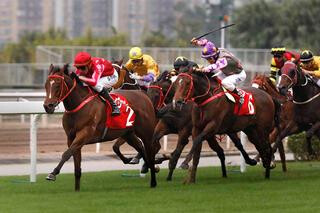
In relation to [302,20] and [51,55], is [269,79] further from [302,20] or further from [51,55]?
[302,20]

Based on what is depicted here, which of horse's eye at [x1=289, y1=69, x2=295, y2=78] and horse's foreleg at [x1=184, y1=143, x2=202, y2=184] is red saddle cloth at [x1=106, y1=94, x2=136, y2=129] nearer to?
horse's foreleg at [x1=184, y1=143, x2=202, y2=184]

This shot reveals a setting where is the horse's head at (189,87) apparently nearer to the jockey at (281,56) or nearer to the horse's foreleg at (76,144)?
the horse's foreleg at (76,144)

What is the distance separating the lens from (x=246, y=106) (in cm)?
1198

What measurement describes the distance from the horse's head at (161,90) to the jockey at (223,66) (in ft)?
2.92

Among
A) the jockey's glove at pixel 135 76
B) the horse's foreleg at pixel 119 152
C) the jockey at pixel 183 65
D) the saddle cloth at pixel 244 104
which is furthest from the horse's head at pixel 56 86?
the jockey's glove at pixel 135 76

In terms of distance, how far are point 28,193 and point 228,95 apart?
2.92m

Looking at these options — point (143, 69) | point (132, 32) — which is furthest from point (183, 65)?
point (132, 32)

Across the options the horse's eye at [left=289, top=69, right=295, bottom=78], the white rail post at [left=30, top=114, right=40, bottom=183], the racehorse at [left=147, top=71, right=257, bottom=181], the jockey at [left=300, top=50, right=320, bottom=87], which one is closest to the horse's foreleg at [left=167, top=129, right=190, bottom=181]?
the racehorse at [left=147, top=71, right=257, bottom=181]

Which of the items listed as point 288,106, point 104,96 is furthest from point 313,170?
point 104,96

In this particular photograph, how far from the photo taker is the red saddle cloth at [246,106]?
38.7 ft

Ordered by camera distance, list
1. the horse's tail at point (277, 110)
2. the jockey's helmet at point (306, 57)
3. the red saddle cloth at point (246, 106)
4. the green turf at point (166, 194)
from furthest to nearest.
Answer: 1. the jockey's helmet at point (306, 57)
2. the horse's tail at point (277, 110)
3. the red saddle cloth at point (246, 106)
4. the green turf at point (166, 194)

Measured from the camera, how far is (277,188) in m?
10.7

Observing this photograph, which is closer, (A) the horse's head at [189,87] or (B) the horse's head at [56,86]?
(B) the horse's head at [56,86]

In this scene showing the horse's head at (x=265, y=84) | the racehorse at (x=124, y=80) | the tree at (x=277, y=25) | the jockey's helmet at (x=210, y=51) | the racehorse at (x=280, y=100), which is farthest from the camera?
the tree at (x=277, y=25)
